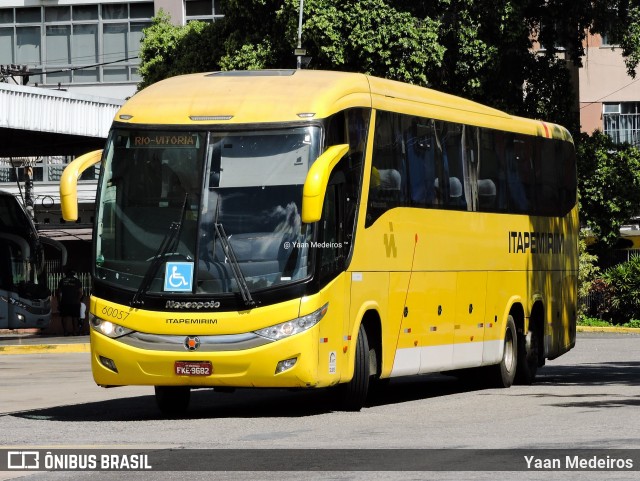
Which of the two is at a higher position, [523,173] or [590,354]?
[523,173]

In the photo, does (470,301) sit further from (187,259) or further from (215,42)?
(215,42)

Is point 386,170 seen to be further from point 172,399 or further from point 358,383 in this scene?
point 172,399

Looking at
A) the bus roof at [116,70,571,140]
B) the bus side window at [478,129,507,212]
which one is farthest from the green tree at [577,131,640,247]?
the bus roof at [116,70,571,140]

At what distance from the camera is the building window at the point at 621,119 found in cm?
5706

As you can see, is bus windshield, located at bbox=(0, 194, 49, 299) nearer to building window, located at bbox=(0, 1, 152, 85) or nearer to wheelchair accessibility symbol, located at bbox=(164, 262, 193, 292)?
building window, located at bbox=(0, 1, 152, 85)

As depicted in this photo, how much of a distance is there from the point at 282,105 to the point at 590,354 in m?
16.5

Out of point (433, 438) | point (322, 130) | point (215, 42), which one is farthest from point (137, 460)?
point (215, 42)

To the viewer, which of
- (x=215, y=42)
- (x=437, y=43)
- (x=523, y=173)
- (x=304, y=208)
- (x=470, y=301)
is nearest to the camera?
(x=304, y=208)

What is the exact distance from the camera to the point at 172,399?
17.2 meters

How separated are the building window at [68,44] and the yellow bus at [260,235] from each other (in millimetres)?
42472

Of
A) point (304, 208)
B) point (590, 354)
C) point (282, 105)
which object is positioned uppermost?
point (282, 105)

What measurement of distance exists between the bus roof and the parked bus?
25.2 meters

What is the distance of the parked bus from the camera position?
42281mm

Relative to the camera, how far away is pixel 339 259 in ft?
54.3
